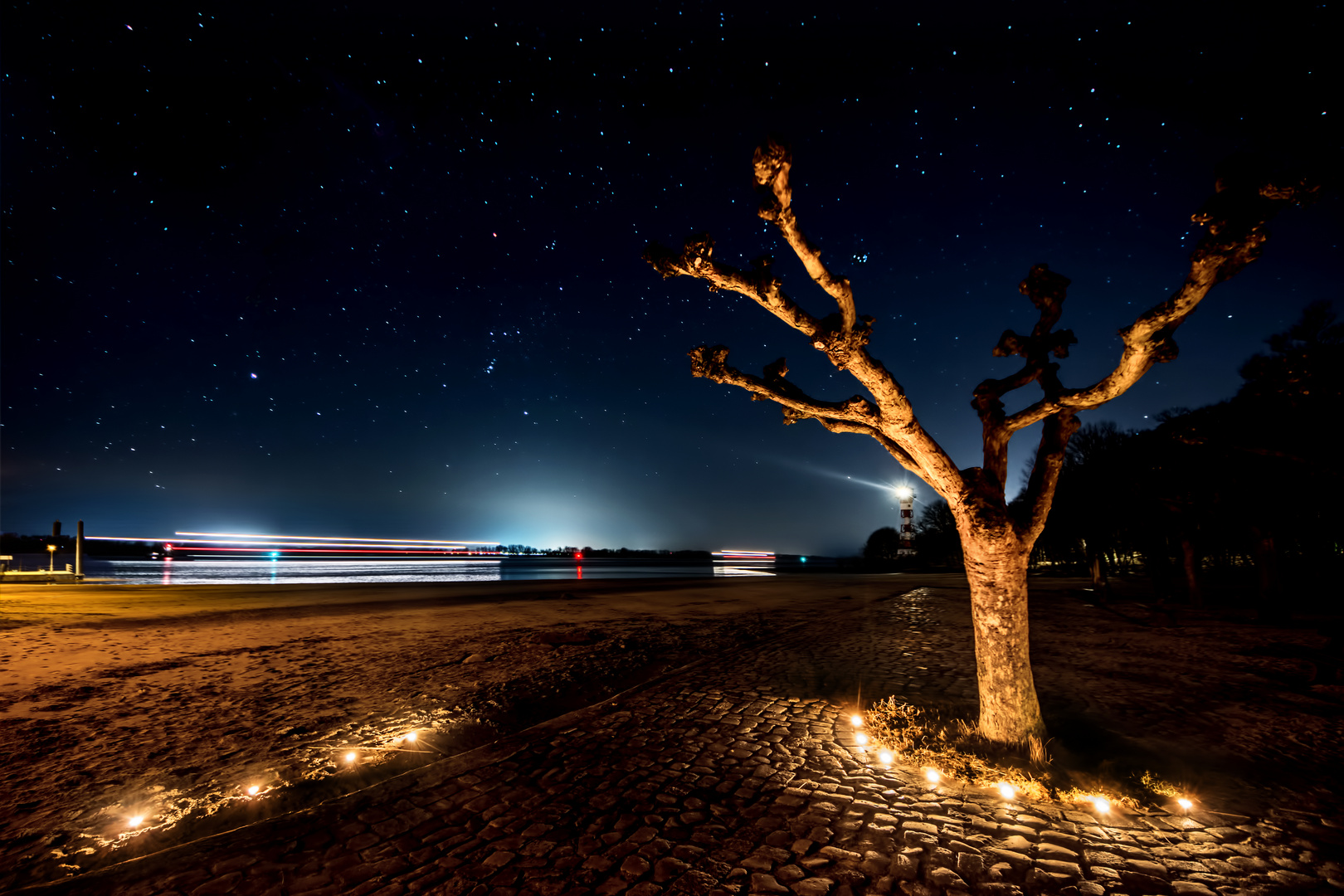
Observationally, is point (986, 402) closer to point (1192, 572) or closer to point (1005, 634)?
point (1005, 634)

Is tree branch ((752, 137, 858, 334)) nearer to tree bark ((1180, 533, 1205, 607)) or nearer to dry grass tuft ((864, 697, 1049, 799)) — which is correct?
dry grass tuft ((864, 697, 1049, 799))

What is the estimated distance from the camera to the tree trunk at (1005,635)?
230 inches

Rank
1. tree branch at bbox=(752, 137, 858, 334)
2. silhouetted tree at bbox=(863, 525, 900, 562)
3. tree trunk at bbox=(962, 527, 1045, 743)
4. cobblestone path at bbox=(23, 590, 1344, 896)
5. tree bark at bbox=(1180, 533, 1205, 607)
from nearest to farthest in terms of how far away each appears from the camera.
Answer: cobblestone path at bbox=(23, 590, 1344, 896) < tree branch at bbox=(752, 137, 858, 334) < tree trunk at bbox=(962, 527, 1045, 743) < tree bark at bbox=(1180, 533, 1205, 607) < silhouetted tree at bbox=(863, 525, 900, 562)

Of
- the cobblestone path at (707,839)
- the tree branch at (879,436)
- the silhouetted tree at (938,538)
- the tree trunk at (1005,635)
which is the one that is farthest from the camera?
the silhouetted tree at (938,538)

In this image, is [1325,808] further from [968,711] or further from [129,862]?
[129,862]

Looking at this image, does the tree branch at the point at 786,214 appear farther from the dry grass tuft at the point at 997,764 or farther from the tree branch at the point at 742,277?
the dry grass tuft at the point at 997,764

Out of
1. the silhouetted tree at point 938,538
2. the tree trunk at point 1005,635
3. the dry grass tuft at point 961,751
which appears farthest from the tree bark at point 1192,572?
the silhouetted tree at point 938,538

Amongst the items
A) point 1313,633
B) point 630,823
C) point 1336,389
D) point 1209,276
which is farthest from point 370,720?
point 1313,633

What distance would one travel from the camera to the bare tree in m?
4.90

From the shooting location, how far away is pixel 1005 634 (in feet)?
19.6

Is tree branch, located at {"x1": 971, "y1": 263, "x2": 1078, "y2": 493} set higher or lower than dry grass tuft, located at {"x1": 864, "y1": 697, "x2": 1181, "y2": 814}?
higher

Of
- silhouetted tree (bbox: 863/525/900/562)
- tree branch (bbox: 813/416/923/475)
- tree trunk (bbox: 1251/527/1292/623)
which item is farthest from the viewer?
silhouetted tree (bbox: 863/525/900/562)

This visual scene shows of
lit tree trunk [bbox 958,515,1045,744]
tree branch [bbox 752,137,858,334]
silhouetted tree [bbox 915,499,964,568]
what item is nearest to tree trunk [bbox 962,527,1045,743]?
lit tree trunk [bbox 958,515,1045,744]

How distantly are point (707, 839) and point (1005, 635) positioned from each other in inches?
157
